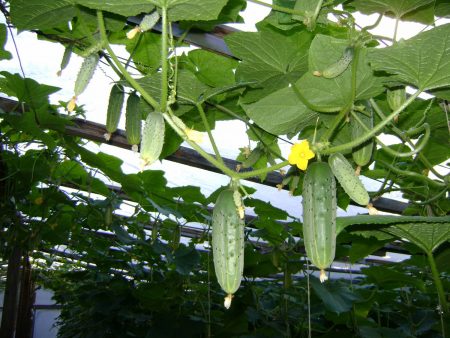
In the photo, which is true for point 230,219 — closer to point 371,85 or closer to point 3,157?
point 371,85

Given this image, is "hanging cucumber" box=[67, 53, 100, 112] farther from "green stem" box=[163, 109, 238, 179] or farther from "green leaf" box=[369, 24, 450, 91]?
"green leaf" box=[369, 24, 450, 91]

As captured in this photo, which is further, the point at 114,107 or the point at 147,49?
the point at 147,49

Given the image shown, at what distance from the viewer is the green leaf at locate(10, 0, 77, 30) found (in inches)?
50.9

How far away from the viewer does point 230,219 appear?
939 millimetres

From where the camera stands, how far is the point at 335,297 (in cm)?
301

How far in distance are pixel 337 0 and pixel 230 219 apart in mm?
714

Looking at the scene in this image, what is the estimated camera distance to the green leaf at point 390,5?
1.41m

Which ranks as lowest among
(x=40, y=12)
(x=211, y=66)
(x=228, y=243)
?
(x=228, y=243)

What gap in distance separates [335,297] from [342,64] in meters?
2.11

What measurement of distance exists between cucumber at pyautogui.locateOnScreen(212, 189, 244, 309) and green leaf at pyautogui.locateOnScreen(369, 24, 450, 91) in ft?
1.64

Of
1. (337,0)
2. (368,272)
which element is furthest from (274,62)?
(368,272)

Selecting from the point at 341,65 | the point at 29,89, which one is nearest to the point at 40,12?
the point at 341,65

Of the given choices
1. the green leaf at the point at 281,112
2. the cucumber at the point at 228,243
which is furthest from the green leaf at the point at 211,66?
the cucumber at the point at 228,243

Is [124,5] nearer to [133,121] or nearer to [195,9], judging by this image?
[195,9]
